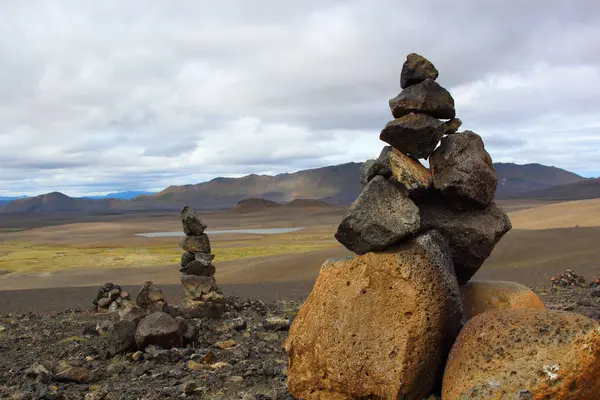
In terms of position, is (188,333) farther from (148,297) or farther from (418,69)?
(418,69)

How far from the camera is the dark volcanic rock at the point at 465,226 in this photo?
8.21 m

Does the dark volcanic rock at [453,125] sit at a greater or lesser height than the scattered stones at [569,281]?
greater

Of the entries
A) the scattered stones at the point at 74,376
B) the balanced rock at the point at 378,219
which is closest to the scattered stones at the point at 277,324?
the scattered stones at the point at 74,376

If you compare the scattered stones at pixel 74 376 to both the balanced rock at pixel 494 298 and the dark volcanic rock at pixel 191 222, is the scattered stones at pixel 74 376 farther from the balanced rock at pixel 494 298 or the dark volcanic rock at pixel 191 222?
the dark volcanic rock at pixel 191 222

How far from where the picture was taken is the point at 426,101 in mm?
8195

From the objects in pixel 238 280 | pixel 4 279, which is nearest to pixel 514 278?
pixel 238 280

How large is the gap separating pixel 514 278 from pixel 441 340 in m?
19.3

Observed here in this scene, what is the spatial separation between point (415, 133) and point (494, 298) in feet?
8.93

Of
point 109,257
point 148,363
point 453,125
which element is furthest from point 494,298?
point 109,257

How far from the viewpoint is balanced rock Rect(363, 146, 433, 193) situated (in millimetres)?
7797

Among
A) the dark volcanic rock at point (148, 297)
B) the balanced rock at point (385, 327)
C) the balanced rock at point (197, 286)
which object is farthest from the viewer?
the balanced rock at point (197, 286)

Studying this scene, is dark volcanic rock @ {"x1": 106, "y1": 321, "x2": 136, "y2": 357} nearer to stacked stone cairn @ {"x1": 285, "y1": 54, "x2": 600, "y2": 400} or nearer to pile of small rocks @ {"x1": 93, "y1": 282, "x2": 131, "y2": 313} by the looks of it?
stacked stone cairn @ {"x1": 285, "y1": 54, "x2": 600, "y2": 400}

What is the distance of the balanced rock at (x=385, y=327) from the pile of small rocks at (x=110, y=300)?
519 inches

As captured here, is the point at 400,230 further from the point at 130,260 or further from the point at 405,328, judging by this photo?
the point at 130,260
